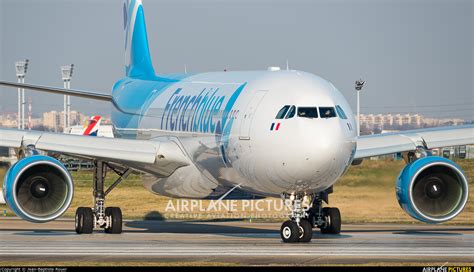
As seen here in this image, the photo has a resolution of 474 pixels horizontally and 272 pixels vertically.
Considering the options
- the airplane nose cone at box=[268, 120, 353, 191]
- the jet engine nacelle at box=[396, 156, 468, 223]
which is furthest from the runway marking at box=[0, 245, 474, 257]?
the jet engine nacelle at box=[396, 156, 468, 223]

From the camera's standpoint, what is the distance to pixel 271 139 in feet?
78.5

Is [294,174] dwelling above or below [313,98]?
below

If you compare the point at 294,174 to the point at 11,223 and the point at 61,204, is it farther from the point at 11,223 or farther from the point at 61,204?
the point at 11,223

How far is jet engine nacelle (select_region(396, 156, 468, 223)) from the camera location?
1056 inches

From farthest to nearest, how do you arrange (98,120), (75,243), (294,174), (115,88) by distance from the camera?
(98,120) → (115,88) → (75,243) → (294,174)

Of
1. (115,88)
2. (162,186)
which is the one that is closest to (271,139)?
(162,186)

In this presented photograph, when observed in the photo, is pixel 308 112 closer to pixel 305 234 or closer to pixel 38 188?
pixel 305 234

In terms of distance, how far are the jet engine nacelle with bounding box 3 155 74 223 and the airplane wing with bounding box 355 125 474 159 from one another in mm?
7225

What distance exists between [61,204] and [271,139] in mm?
5641

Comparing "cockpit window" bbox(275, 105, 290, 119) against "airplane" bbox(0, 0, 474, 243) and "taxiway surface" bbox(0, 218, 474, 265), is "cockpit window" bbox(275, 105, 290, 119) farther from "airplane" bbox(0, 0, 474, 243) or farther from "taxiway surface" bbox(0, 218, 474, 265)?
"taxiway surface" bbox(0, 218, 474, 265)

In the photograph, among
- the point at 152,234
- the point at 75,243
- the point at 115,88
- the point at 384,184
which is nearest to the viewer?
the point at 75,243

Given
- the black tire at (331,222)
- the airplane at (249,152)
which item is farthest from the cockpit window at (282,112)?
the black tire at (331,222)

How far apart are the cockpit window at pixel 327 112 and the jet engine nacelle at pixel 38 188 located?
21.3 feet

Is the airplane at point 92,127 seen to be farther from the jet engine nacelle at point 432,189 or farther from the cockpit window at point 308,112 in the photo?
the cockpit window at point 308,112
